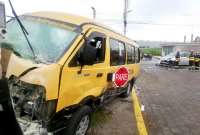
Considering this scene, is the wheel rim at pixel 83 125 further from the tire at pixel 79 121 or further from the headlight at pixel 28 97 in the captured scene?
the headlight at pixel 28 97

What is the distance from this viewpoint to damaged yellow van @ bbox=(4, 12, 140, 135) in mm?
5199

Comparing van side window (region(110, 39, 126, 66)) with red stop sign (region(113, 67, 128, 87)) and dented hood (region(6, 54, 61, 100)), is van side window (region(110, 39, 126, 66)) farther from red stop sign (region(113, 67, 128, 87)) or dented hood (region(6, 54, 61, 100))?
dented hood (region(6, 54, 61, 100))

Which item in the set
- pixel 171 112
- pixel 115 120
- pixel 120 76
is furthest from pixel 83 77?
pixel 171 112

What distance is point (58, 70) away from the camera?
17.8 ft

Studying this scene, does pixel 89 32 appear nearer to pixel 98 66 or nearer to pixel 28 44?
pixel 98 66

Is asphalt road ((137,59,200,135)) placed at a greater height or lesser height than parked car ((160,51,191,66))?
lesser

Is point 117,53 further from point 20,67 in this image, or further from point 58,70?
point 20,67

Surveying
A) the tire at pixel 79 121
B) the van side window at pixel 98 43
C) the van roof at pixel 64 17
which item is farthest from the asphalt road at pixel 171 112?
the van roof at pixel 64 17

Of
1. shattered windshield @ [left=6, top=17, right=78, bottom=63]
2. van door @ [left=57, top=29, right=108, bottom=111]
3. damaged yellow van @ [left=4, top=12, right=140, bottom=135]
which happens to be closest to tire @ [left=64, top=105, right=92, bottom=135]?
damaged yellow van @ [left=4, top=12, right=140, bottom=135]

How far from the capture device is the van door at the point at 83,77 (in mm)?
5539

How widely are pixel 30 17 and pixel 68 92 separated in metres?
2.08

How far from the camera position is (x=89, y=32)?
650 centimetres

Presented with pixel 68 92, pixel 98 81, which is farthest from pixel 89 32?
pixel 68 92

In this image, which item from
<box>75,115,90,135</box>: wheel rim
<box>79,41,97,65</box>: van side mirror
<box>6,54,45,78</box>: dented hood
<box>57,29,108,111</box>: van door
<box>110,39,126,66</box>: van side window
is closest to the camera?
<box>6,54,45,78</box>: dented hood
